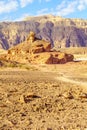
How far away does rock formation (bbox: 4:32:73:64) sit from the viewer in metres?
47.8

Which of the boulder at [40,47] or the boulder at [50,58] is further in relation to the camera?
the boulder at [40,47]

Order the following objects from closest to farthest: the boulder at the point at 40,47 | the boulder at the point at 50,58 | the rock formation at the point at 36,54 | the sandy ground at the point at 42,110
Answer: the sandy ground at the point at 42,110 < the boulder at the point at 50,58 < the rock formation at the point at 36,54 < the boulder at the point at 40,47

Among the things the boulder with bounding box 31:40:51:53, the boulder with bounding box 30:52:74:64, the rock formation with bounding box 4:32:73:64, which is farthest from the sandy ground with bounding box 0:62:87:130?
the boulder with bounding box 31:40:51:53

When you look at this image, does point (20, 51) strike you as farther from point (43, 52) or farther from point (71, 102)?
point (71, 102)

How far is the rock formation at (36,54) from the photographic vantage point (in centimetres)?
4784

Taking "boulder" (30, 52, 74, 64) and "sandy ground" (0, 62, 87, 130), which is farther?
"boulder" (30, 52, 74, 64)

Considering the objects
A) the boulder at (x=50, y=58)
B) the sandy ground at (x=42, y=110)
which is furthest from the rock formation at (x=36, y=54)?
the sandy ground at (x=42, y=110)

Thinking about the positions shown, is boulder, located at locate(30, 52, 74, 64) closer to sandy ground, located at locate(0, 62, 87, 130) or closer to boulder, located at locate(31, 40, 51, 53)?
boulder, located at locate(31, 40, 51, 53)

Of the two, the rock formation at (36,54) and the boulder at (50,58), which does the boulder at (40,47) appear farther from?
the boulder at (50,58)

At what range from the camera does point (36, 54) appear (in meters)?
49.9

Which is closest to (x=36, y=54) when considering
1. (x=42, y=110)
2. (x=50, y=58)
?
(x=50, y=58)

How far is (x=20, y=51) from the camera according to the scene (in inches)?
2035

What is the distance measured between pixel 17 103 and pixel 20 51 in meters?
38.2

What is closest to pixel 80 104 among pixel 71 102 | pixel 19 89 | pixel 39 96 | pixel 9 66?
pixel 71 102
